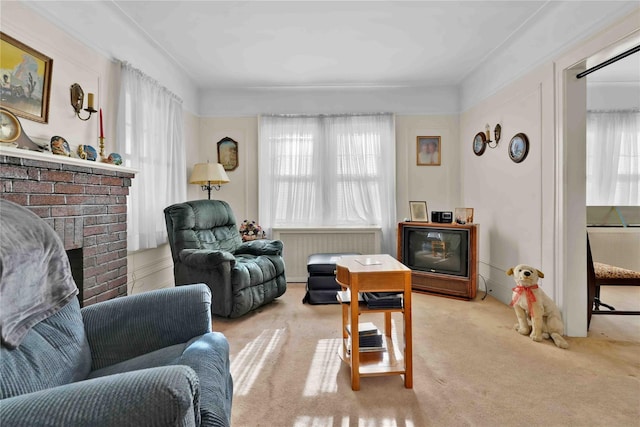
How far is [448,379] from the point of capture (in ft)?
6.29

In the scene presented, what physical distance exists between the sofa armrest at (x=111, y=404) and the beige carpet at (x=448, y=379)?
37.6 inches

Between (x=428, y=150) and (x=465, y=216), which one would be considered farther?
(x=428, y=150)

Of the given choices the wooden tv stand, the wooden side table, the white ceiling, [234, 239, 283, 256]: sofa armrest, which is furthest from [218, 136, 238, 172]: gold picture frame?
the wooden side table

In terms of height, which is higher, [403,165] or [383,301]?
[403,165]

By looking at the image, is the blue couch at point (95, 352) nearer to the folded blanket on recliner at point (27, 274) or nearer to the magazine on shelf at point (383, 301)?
the folded blanket on recliner at point (27, 274)

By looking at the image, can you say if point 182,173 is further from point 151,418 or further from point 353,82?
point 151,418

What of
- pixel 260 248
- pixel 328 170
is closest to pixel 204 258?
pixel 260 248

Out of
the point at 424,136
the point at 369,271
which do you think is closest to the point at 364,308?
the point at 369,271

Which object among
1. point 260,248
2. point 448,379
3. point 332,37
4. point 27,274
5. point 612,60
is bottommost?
point 448,379

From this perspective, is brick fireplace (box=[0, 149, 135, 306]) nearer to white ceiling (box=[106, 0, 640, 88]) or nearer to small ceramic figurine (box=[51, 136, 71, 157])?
small ceramic figurine (box=[51, 136, 71, 157])

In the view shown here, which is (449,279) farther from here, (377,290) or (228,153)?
(228,153)

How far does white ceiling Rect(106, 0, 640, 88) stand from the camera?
2588mm

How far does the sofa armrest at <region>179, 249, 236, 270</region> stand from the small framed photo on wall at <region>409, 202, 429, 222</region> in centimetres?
211

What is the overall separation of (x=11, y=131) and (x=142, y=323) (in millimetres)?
1342
